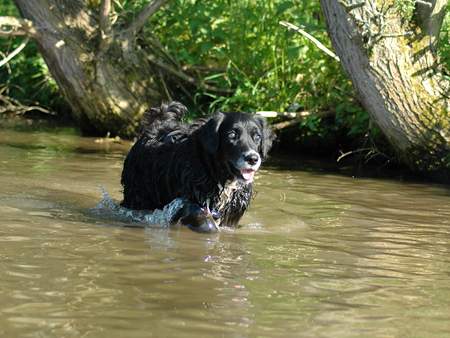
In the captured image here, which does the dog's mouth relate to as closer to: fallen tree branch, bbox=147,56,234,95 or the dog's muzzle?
the dog's muzzle

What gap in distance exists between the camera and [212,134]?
7.18 meters

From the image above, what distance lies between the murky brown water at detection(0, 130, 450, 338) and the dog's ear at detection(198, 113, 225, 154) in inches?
28.3

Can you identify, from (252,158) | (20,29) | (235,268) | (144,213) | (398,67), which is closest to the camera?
(235,268)

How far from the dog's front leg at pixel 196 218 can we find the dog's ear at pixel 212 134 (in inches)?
20.1

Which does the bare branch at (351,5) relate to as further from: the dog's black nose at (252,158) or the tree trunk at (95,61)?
the tree trunk at (95,61)

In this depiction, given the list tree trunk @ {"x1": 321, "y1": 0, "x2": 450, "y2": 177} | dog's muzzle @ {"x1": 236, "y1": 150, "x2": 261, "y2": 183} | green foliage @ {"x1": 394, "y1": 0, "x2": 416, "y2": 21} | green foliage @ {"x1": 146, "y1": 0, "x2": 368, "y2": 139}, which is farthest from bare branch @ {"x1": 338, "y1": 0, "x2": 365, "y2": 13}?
dog's muzzle @ {"x1": 236, "y1": 150, "x2": 261, "y2": 183}

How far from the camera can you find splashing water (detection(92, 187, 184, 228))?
294 inches

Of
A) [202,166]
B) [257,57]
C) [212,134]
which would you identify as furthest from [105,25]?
[212,134]

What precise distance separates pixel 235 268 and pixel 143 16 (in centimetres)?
736

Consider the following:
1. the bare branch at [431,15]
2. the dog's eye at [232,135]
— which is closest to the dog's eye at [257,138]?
the dog's eye at [232,135]

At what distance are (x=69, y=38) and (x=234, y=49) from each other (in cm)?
237

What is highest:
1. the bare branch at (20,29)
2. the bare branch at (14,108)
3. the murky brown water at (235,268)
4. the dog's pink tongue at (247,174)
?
the bare branch at (20,29)

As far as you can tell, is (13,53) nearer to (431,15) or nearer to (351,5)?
(351,5)

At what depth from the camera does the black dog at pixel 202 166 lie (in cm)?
715
